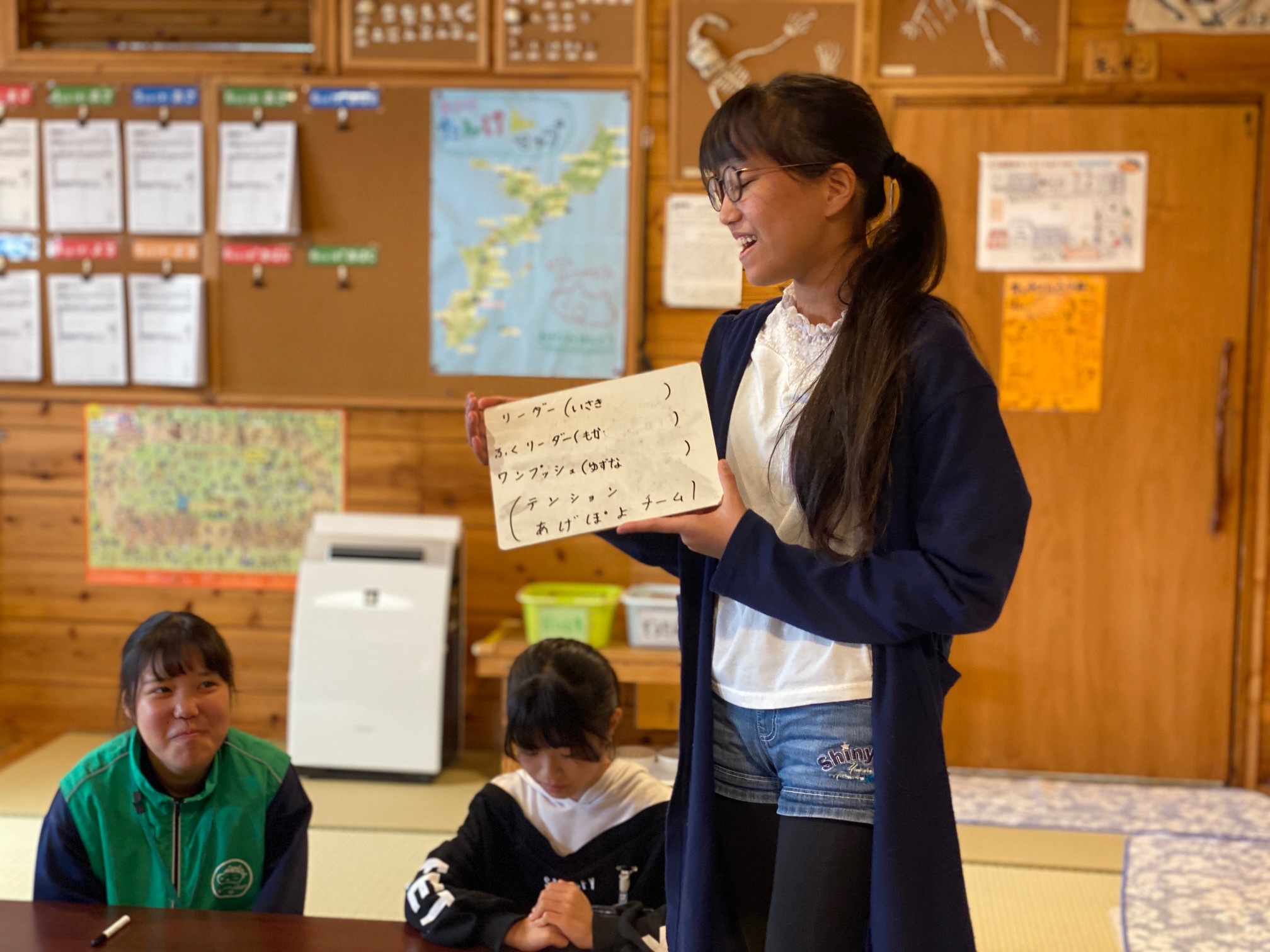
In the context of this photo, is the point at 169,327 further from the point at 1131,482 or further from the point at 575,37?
the point at 1131,482

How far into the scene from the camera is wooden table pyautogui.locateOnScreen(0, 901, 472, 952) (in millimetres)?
1248

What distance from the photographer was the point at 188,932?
4.22 ft

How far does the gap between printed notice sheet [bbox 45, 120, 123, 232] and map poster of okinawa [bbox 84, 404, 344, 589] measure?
0.56m

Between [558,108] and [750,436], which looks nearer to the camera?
[750,436]

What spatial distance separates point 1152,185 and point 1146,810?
1.73 meters

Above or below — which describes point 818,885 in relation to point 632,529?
below

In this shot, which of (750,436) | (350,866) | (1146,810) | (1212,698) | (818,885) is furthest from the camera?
(1212,698)

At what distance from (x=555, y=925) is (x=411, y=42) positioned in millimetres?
2773

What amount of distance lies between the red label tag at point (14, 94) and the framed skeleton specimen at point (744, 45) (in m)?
1.94

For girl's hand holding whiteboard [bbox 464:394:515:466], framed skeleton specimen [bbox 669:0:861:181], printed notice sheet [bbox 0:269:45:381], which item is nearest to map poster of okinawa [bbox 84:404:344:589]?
printed notice sheet [bbox 0:269:45:381]

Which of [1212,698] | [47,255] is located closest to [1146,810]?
[1212,698]

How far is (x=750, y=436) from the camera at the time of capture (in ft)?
3.59

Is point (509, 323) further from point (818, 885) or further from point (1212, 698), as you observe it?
point (818, 885)

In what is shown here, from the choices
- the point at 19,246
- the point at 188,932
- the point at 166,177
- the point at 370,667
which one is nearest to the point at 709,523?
the point at 188,932
